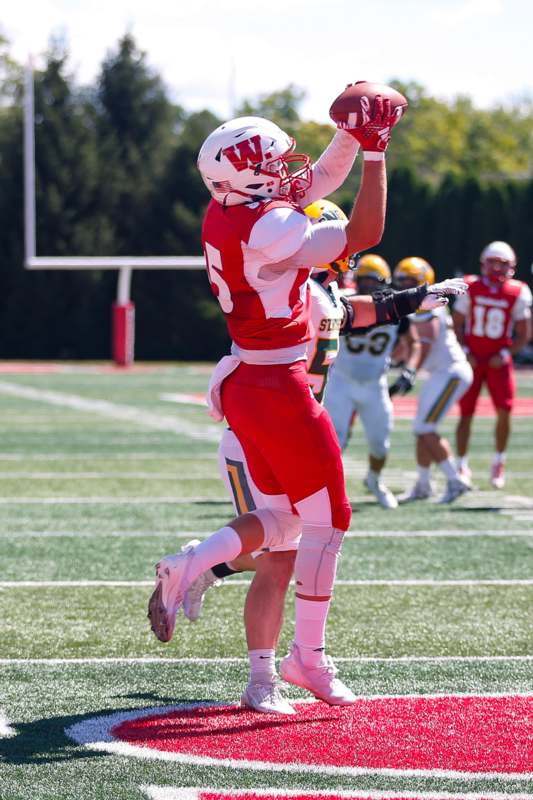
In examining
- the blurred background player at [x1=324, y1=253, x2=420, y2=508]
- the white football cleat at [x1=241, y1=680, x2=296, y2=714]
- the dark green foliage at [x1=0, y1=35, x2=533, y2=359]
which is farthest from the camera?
the dark green foliage at [x1=0, y1=35, x2=533, y2=359]

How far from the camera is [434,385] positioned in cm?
1023

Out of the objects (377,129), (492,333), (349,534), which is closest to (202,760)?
(377,129)

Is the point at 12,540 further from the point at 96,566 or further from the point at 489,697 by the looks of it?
the point at 489,697

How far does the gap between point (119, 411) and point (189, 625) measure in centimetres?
1182

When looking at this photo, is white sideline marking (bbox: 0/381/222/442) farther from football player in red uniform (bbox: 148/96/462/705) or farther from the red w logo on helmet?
the red w logo on helmet

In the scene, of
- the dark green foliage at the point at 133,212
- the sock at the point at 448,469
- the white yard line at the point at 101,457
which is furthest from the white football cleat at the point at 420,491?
the dark green foliage at the point at 133,212

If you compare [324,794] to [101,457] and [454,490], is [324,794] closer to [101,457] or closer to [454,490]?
[454,490]

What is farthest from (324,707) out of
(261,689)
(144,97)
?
(144,97)

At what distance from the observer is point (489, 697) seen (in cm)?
447

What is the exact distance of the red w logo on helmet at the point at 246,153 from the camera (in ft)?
13.8

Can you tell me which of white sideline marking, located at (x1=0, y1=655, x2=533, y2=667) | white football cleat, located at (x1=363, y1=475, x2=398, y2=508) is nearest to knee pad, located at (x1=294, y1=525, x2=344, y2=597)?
white sideline marking, located at (x1=0, y1=655, x2=533, y2=667)

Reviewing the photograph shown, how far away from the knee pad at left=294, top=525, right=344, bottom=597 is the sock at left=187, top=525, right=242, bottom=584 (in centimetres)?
20

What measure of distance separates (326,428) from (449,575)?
2.81 meters

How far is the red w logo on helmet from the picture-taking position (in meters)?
4.20
